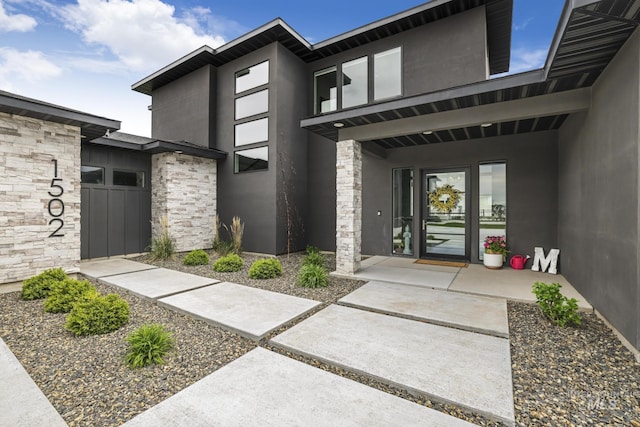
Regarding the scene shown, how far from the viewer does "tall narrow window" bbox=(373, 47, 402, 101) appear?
757 centimetres

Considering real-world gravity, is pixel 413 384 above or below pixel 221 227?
below

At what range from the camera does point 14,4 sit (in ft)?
22.9

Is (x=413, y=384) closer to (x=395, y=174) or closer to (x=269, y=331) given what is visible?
(x=269, y=331)

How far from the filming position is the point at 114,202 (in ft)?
25.3

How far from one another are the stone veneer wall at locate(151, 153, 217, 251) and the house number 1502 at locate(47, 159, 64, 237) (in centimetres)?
287

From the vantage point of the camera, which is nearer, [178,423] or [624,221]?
[178,423]

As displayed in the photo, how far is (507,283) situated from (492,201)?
7.81 feet

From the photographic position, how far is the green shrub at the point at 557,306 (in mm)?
3168

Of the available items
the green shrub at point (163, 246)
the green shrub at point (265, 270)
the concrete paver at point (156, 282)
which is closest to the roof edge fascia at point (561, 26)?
the green shrub at point (265, 270)

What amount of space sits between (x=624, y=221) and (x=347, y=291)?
11.4 ft

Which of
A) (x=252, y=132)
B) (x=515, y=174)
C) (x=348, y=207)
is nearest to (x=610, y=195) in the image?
(x=515, y=174)

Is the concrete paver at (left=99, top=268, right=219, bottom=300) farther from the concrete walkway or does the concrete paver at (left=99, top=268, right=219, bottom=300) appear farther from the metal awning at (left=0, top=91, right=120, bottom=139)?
the metal awning at (left=0, top=91, right=120, bottom=139)

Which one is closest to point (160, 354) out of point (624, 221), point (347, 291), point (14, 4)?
point (347, 291)

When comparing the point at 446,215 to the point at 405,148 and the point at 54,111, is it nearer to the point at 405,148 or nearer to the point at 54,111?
the point at 405,148
